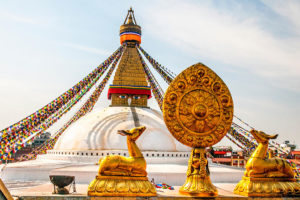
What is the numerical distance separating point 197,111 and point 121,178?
6.65 feet

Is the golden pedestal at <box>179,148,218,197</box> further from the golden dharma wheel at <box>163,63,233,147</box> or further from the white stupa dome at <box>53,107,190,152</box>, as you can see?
the white stupa dome at <box>53,107,190,152</box>

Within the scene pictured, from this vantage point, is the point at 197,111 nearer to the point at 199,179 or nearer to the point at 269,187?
the point at 199,179

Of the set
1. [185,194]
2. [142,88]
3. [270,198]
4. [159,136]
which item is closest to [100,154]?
[159,136]

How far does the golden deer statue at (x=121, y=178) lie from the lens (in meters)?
5.68

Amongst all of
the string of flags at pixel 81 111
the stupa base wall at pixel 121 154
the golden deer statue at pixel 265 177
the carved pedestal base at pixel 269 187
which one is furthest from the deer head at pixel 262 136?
the string of flags at pixel 81 111

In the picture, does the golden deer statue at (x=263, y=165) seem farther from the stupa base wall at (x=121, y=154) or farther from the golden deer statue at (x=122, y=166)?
the stupa base wall at (x=121, y=154)

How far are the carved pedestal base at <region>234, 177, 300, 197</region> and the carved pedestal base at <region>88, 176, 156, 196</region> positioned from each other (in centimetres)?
196

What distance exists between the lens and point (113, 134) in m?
12.8

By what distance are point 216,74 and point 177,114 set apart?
1.21 meters

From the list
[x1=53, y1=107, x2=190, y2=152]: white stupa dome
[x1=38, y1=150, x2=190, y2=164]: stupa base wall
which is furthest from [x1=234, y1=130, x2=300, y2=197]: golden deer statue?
[x1=53, y1=107, x2=190, y2=152]: white stupa dome

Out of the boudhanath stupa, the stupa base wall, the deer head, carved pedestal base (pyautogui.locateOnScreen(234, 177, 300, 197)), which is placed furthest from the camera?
the stupa base wall

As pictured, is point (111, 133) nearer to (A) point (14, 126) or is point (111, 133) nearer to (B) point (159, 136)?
(B) point (159, 136)

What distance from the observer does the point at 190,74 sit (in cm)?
630

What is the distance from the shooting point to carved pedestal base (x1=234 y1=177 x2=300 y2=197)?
241 inches
